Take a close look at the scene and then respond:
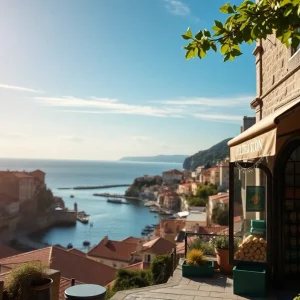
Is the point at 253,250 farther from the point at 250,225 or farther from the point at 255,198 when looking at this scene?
the point at 255,198

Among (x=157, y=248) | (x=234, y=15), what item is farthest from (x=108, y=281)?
(x=234, y=15)

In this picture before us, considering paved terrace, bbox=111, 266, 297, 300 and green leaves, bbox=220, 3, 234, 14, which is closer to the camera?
green leaves, bbox=220, 3, 234, 14

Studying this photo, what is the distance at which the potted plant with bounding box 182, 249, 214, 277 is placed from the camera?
6853 mm

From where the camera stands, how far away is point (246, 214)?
25.5 feet

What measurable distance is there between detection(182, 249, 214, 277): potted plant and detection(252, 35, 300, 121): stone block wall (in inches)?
132

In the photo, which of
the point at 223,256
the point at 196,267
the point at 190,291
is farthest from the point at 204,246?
the point at 190,291

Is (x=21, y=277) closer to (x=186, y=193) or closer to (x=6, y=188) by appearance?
(x=6, y=188)

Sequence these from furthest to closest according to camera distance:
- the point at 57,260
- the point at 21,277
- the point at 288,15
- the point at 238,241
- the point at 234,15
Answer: the point at 57,260, the point at 238,241, the point at 21,277, the point at 234,15, the point at 288,15

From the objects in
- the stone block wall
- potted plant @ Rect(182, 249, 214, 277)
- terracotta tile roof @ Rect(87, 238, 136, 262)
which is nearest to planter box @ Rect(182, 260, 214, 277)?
Answer: potted plant @ Rect(182, 249, 214, 277)

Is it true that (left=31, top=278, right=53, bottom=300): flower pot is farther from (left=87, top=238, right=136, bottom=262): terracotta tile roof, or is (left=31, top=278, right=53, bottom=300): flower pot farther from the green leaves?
(left=87, top=238, right=136, bottom=262): terracotta tile roof

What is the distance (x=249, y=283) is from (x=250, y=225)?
1506 millimetres

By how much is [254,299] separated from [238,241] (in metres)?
1.48

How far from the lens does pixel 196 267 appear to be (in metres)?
6.85

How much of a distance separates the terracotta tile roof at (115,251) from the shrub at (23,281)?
1606 inches
